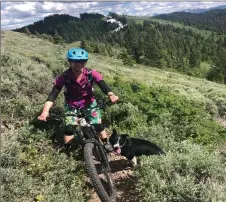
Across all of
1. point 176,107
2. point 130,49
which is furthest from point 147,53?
point 176,107

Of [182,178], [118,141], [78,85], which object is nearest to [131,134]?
[118,141]

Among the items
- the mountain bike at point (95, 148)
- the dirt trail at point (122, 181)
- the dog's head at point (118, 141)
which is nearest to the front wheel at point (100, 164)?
the mountain bike at point (95, 148)

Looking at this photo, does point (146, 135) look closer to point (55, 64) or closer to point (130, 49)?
point (55, 64)

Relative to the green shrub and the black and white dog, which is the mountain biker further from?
the green shrub

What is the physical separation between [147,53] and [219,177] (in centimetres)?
10204

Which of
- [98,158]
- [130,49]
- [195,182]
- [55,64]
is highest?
[98,158]

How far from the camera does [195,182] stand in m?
5.28

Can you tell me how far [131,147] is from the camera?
6656 mm

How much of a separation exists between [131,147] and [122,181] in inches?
28.7

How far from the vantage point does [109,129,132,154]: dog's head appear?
6375 millimetres

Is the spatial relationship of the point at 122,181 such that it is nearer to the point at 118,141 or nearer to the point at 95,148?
the point at 118,141

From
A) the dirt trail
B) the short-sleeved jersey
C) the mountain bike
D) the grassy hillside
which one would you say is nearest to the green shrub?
the grassy hillside

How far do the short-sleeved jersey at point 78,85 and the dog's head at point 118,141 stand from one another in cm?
89

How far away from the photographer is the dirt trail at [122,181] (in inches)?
228
